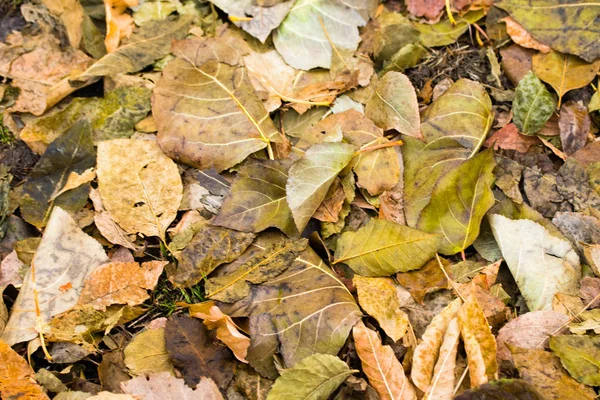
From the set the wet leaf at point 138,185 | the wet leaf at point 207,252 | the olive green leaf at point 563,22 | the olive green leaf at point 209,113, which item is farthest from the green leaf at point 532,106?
the wet leaf at point 138,185

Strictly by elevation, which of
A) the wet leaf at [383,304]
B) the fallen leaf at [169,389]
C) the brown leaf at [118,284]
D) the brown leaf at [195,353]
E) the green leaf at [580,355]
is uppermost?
the green leaf at [580,355]

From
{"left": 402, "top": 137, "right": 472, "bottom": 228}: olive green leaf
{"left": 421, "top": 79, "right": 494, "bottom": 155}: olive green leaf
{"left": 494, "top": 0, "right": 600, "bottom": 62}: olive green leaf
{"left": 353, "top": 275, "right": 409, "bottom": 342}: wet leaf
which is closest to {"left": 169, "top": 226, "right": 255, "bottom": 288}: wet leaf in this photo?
{"left": 353, "top": 275, "right": 409, "bottom": 342}: wet leaf

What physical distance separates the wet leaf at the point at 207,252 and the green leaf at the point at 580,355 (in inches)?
37.9

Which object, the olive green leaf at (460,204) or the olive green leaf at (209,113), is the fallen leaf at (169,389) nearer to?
the olive green leaf at (209,113)

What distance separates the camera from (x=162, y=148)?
200cm

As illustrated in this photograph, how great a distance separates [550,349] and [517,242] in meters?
0.33

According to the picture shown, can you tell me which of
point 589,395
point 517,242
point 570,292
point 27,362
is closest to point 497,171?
point 517,242

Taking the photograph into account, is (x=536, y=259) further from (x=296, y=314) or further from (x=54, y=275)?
(x=54, y=275)

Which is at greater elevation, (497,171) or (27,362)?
(497,171)

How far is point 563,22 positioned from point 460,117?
0.58 m

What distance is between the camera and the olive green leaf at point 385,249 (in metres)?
1.77

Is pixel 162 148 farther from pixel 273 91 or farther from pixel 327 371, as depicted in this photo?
pixel 327 371

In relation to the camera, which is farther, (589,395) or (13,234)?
(13,234)

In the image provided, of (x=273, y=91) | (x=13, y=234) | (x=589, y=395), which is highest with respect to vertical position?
(x=273, y=91)
